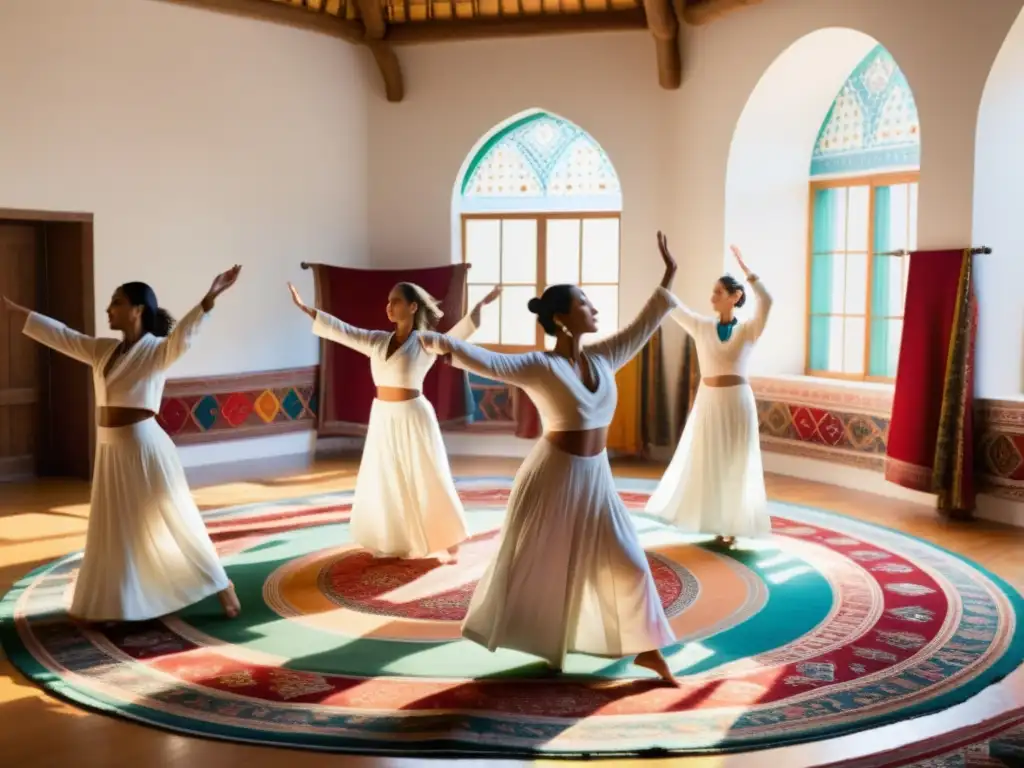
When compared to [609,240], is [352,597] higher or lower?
lower

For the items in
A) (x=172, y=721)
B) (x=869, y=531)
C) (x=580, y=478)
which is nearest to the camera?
(x=172, y=721)

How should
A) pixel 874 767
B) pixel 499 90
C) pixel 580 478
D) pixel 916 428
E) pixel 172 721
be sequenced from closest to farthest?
pixel 874 767
pixel 172 721
pixel 580 478
pixel 916 428
pixel 499 90

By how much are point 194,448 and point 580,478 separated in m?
5.40

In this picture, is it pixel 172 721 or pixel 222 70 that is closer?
pixel 172 721

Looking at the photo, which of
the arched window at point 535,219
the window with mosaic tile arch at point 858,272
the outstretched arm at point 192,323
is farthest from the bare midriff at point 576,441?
the arched window at point 535,219

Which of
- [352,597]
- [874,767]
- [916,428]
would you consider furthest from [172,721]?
[916,428]

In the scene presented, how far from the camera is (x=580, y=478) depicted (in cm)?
388

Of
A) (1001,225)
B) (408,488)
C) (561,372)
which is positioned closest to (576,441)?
(561,372)

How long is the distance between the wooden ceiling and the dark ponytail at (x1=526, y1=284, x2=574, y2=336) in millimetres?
5144

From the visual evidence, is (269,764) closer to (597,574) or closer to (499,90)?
(597,574)

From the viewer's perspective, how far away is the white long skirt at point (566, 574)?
3.87 metres

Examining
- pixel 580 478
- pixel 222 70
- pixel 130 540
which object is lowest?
pixel 130 540

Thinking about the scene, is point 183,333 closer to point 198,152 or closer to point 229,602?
point 229,602

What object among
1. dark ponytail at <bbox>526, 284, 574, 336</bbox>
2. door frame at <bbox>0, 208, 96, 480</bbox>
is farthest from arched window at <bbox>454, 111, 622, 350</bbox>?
dark ponytail at <bbox>526, 284, 574, 336</bbox>
